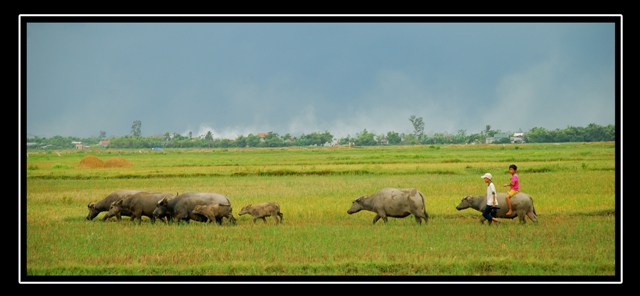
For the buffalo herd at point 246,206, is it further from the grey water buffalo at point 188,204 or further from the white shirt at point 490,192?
the white shirt at point 490,192

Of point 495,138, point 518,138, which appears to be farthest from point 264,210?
point 495,138

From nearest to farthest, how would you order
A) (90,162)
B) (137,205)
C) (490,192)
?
(490,192)
(137,205)
(90,162)

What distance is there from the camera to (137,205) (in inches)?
481

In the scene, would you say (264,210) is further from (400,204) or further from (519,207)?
Answer: (519,207)

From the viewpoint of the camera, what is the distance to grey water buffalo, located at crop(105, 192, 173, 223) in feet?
40.0

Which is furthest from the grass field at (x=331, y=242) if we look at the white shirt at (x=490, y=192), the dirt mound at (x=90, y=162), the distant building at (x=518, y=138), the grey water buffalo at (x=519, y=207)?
the distant building at (x=518, y=138)

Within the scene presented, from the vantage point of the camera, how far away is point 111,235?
10.5m

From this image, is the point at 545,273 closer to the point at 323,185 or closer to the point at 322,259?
the point at 322,259

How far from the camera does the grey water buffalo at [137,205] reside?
1219 cm
